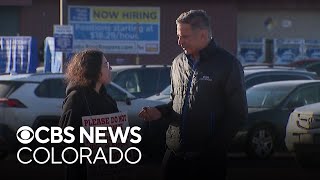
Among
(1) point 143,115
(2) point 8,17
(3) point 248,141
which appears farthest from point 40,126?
(2) point 8,17

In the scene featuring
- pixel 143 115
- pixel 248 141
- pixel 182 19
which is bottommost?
pixel 248 141

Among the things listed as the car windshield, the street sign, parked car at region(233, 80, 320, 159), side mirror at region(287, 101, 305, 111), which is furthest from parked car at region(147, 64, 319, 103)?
the street sign

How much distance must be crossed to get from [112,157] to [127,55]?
34.4m

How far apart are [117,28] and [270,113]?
25.2 metres

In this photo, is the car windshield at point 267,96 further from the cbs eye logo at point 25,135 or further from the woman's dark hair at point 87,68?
the woman's dark hair at point 87,68

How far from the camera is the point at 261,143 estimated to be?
14.7 meters

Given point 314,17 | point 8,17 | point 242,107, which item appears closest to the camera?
point 242,107

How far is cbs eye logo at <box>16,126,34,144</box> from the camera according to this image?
12.6m

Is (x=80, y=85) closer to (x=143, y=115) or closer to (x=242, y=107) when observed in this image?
(x=143, y=115)

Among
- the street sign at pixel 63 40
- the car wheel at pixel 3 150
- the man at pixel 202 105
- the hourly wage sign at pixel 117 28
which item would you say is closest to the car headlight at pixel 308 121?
the car wheel at pixel 3 150

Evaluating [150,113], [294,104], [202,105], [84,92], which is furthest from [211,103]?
[294,104]

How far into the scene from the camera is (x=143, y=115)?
19.3ft

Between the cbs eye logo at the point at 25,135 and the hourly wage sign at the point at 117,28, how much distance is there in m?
26.4

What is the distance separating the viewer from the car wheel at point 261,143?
14594 mm
